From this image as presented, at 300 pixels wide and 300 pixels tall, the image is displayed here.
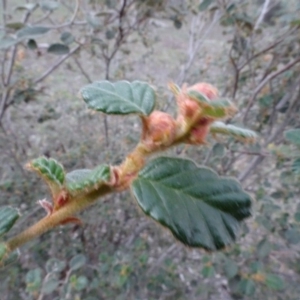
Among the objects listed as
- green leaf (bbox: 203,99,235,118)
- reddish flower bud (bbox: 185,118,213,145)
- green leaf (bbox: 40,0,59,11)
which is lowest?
green leaf (bbox: 40,0,59,11)

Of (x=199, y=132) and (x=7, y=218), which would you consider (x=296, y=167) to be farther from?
(x=7, y=218)

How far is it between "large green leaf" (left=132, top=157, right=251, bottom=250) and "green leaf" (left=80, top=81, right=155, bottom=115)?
0.22 feet

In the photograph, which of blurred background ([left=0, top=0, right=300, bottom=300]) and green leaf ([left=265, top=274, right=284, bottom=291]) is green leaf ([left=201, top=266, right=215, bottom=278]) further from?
green leaf ([left=265, top=274, right=284, bottom=291])

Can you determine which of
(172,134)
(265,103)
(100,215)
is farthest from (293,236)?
(172,134)

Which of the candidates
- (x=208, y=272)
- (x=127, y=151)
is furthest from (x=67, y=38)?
(x=208, y=272)

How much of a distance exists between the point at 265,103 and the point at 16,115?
1212 millimetres

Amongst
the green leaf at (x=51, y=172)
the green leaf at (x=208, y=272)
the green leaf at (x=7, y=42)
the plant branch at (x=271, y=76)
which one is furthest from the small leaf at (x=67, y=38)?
the green leaf at (x=51, y=172)

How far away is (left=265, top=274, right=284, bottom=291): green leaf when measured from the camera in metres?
1.32

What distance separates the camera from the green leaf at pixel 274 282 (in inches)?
51.8

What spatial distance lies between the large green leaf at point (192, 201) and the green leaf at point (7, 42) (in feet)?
3.22

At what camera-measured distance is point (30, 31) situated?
1.27 metres

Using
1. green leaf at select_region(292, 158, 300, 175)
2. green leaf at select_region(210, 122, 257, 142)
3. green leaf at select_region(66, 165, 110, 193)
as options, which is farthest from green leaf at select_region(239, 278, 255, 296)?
green leaf at select_region(66, 165, 110, 193)

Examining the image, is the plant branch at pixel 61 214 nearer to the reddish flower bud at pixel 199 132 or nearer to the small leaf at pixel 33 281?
the reddish flower bud at pixel 199 132

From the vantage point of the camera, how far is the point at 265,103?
5.54 ft
